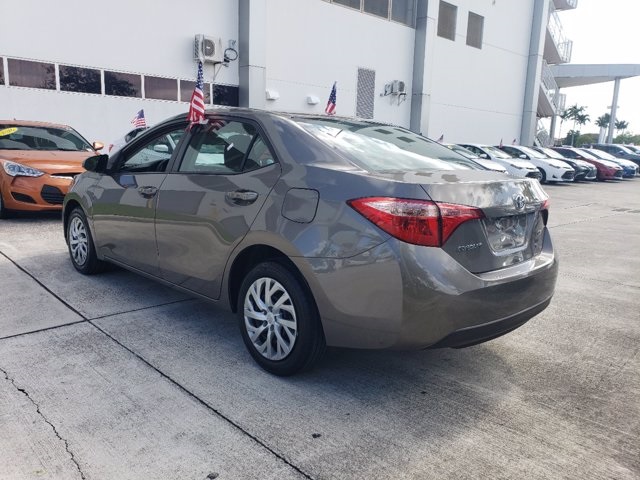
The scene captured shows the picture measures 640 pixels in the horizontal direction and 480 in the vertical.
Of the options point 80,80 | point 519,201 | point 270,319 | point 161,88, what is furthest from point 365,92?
point 270,319

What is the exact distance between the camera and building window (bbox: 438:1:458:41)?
75.8ft

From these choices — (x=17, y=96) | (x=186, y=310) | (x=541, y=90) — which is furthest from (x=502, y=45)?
(x=186, y=310)

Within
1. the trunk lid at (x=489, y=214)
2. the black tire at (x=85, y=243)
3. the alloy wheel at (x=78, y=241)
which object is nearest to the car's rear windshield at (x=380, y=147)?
the trunk lid at (x=489, y=214)

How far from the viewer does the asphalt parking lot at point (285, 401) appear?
2.44 metres

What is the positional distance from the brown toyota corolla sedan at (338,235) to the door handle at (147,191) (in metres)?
0.02

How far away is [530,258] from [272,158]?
1640 millimetres

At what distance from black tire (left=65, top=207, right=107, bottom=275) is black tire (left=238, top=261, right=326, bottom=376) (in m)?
2.28

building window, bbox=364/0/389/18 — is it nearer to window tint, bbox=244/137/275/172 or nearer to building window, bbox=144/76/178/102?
building window, bbox=144/76/178/102

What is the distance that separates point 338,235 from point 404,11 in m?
21.0

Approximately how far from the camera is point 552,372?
3.46 m

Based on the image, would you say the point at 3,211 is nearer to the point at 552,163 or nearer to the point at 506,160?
the point at 506,160

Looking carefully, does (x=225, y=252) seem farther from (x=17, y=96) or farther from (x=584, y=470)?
(x=17, y=96)

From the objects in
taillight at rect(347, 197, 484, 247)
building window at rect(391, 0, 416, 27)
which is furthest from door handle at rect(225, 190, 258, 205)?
building window at rect(391, 0, 416, 27)

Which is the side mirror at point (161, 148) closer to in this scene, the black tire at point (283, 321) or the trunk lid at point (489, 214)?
the black tire at point (283, 321)
